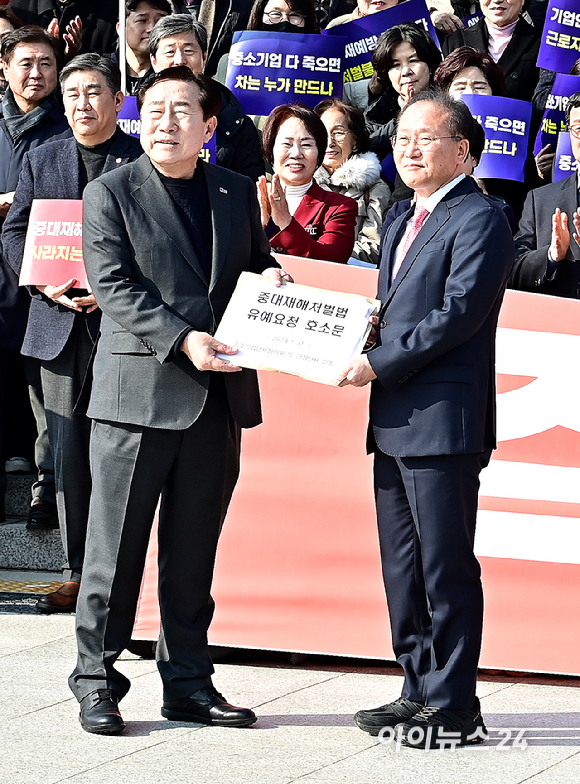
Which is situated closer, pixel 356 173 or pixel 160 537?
pixel 160 537

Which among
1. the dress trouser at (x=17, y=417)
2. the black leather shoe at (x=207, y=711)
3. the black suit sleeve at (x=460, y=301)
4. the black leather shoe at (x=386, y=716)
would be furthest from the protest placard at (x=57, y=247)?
the black leather shoe at (x=386, y=716)

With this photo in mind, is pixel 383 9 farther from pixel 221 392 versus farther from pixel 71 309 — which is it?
pixel 221 392

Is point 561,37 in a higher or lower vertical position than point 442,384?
higher

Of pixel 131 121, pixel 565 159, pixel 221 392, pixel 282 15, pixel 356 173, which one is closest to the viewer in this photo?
pixel 221 392

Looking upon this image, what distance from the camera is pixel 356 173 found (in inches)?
244

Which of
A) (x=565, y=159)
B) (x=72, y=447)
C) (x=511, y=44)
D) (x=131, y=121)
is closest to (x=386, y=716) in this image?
(x=72, y=447)

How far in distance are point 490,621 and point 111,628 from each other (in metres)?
1.53

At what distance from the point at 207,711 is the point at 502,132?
11.7 ft

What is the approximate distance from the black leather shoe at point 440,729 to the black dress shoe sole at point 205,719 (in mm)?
529

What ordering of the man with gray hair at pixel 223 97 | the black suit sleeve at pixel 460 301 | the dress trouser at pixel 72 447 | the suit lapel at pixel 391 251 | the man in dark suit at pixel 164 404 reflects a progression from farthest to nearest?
the man with gray hair at pixel 223 97 < the dress trouser at pixel 72 447 < the suit lapel at pixel 391 251 < the man in dark suit at pixel 164 404 < the black suit sleeve at pixel 460 301

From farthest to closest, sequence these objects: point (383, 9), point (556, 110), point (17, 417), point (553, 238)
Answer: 1. point (383, 9)
2. point (17, 417)
3. point (556, 110)
4. point (553, 238)

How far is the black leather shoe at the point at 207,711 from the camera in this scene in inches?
160

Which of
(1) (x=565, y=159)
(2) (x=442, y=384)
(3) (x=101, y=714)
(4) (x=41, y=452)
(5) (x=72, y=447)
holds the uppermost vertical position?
(1) (x=565, y=159)

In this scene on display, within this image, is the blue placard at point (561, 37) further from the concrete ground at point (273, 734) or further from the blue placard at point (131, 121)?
the concrete ground at point (273, 734)
